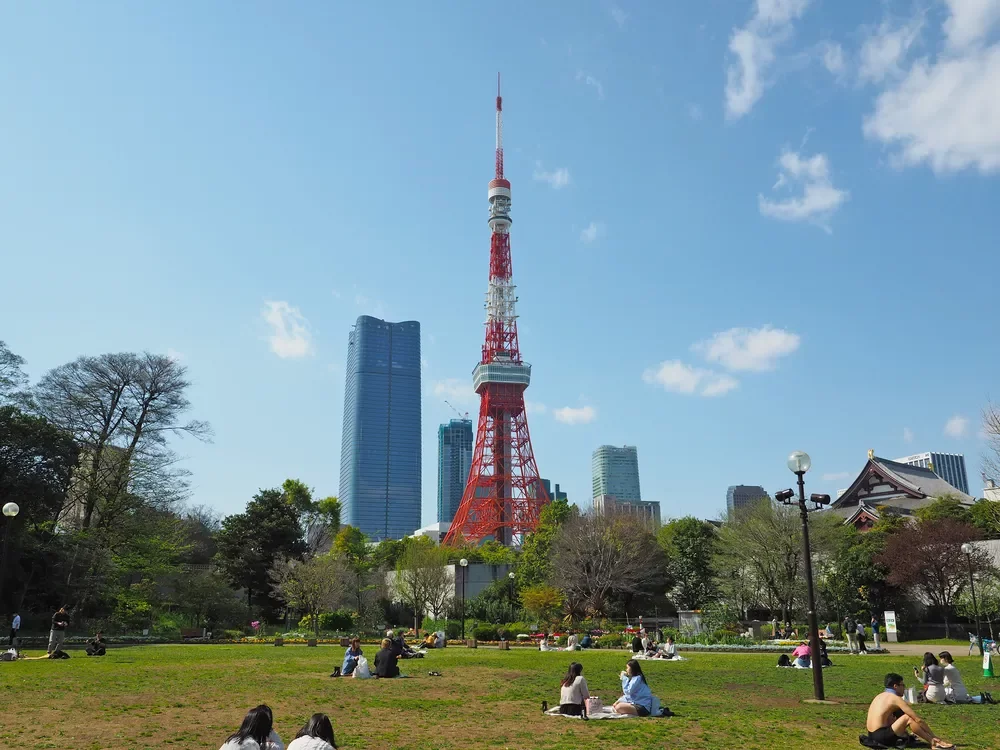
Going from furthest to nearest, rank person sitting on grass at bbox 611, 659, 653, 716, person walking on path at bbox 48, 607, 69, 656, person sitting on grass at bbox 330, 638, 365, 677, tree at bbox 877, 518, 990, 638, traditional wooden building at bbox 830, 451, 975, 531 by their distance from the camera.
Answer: traditional wooden building at bbox 830, 451, 975, 531, tree at bbox 877, 518, 990, 638, person walking on path at bbox 48, 607, 69, 656, person sitting on grass at bbox 330, 638, 365, 677, person sitting on grass at bbox 611, 659, 653, 716

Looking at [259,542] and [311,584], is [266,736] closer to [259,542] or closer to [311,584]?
[311,584]

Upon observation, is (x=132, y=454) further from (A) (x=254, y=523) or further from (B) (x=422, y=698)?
(B) (x=422, y=698)

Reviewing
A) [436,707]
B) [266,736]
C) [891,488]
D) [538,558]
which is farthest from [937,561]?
[266,736]

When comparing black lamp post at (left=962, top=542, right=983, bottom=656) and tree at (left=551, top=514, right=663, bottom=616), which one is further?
tree at (left=551, top=514, right=663, bottom=616)

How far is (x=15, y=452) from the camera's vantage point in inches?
1334

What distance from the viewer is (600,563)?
41875 mm

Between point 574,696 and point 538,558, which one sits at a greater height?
point 538,558

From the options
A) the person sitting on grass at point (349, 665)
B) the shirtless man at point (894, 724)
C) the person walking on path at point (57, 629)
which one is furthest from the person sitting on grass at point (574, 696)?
the person walking on path at point (57, 629)

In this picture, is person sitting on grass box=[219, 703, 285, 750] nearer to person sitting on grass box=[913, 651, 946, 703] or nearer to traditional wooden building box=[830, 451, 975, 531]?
person sitting on grass box=[913, 651, 946, 703]

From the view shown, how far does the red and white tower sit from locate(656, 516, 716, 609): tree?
2390 cm

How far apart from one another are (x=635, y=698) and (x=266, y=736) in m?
6.82

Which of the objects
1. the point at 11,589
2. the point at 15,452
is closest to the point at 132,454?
the point at 15,452

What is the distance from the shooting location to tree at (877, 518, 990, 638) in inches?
1426

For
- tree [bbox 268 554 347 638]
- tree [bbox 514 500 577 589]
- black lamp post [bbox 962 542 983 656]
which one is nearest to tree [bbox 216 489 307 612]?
tree [bbox 268 554 347 638]
